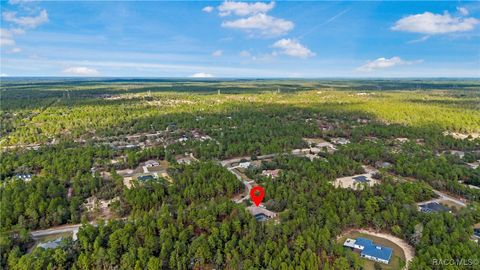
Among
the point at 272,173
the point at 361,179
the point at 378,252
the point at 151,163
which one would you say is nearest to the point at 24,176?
the point at 151,163

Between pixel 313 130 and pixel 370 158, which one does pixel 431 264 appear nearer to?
pixel 370 158

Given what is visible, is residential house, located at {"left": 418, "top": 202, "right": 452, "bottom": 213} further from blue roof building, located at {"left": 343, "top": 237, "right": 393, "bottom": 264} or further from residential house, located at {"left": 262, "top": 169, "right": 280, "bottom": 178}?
residential house, located at {"left": 262, "top": 169, "right": 280, "bottom": 178}

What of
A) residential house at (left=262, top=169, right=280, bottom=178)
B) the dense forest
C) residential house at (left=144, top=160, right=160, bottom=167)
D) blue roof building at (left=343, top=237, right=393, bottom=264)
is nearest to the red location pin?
the dense forest

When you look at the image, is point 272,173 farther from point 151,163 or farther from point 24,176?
point 24,176

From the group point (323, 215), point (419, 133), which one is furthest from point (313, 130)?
point (323, 215)

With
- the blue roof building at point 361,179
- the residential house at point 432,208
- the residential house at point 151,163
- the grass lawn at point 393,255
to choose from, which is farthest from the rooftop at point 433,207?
the residential house at point 151,163
